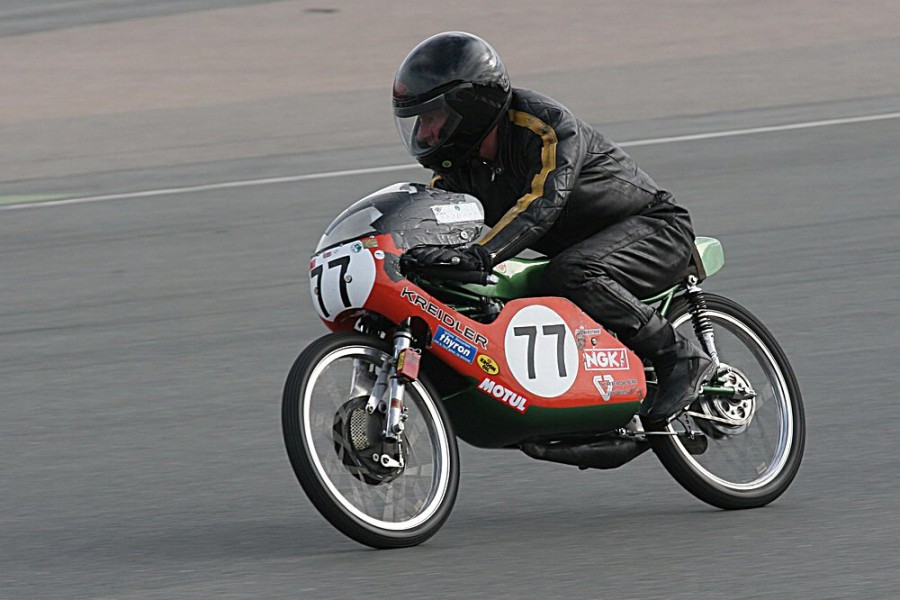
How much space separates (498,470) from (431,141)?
1505mm

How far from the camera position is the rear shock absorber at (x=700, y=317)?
20.8 feet

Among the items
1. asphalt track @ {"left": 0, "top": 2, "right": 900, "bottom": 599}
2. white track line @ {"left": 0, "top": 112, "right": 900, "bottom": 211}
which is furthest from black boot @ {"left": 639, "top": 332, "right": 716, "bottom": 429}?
white track line @ {"left": 0, "top": 112, "right": 900, "bottom": 211}

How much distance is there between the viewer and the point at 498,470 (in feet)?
21.9

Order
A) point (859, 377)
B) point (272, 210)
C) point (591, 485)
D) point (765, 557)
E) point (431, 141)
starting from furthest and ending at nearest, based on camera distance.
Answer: point (272, 210)
point (859, 377)
point (591, 485)
point (431, 141)
point (765, 557)

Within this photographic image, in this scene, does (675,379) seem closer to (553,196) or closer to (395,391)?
(553,196)

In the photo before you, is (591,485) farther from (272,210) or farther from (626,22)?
(626,22)

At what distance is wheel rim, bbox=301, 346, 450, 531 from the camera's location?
5.49m

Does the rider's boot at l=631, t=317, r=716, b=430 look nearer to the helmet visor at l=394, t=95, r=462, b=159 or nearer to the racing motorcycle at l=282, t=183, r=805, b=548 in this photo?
the racing motorcycle at l=282, t=183, r=805, b=548

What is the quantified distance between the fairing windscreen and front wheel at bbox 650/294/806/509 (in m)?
1.05

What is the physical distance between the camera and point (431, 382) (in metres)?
5.78

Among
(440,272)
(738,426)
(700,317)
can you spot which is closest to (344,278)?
(440,272)

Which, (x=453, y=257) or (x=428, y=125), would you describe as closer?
(x=453, y=257)

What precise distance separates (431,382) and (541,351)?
1.25 feet

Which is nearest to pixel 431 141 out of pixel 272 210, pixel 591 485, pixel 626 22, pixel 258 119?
pixel 591 485
